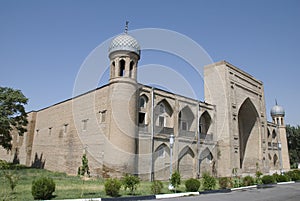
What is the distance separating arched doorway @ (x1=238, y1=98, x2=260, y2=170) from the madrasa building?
115mm

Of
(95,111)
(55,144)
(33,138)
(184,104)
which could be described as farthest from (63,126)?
(184,104)

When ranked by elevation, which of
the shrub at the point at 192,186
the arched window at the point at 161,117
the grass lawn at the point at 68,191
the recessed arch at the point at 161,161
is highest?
the arched window at the point at 161,117

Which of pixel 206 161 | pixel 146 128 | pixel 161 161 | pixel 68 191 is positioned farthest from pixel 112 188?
pixel 206 161

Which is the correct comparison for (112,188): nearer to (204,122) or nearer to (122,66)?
(122,66)

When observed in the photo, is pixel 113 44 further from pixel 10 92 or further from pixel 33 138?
pixel 33 138

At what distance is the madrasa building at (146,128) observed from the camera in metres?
17.8

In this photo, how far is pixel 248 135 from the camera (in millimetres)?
32188

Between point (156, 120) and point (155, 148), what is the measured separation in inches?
94.3

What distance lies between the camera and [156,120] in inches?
827

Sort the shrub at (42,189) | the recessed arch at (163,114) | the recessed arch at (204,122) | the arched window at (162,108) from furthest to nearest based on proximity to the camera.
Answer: the recessed arch at (204,122)
the arched window at (162,108)
the recessed arch at (163,114)
the shrub at (42,189)

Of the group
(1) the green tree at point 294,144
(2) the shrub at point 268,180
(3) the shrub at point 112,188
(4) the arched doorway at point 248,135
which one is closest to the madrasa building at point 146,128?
(4) the arched doorway at point 248,135

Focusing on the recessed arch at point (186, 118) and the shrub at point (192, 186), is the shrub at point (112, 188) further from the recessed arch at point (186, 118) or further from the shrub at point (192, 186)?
the recessed arch at point (186, 118)

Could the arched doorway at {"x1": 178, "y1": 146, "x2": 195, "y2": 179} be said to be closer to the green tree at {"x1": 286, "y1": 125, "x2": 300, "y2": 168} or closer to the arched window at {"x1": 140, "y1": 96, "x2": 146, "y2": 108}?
the arched window at {"x1": 140, "y1": 96, "x2": 146, "y2": 108}

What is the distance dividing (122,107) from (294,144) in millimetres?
45982
